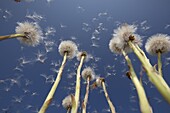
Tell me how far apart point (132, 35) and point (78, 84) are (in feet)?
3.90

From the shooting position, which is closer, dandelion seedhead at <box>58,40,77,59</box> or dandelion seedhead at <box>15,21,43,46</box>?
dandelion seedhead at <box>15,21,43,46</box>

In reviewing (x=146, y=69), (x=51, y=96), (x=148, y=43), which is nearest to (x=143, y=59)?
(x=146, y=69)

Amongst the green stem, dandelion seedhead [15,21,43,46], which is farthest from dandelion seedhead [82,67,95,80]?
the green stem

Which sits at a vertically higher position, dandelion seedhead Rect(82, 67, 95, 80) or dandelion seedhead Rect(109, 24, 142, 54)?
dandelion seedhead Rect(82, 67, 95, 80)

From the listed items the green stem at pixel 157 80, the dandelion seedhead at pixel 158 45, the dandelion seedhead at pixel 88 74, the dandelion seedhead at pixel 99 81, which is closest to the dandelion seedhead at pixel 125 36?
the dandelion seedhead at pixel 158 45

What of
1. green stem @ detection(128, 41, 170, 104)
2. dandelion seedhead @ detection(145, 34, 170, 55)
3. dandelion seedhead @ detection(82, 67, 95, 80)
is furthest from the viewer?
dandelion seedhead @ detection(82, 67, 95, 80)

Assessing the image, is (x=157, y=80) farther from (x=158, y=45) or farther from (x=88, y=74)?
(x=88, y=74)

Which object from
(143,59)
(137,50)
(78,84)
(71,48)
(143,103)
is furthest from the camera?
(71,48)

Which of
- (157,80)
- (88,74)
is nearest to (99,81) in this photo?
(88,74)

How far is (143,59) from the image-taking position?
7.34 ft

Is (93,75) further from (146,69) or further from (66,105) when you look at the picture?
(146,69)

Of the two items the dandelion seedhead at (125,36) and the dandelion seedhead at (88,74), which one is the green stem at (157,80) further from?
the dandelion seedhead at (88,74)

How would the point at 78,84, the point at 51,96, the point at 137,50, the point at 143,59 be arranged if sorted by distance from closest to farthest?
the point at 143,59 → the point at 51,96 → the point at 137,50 → the point at 78,84

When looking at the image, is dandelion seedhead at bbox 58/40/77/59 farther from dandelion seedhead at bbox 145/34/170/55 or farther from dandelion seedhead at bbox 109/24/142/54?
dandelion seedhead at bbox 145/34/170/55
